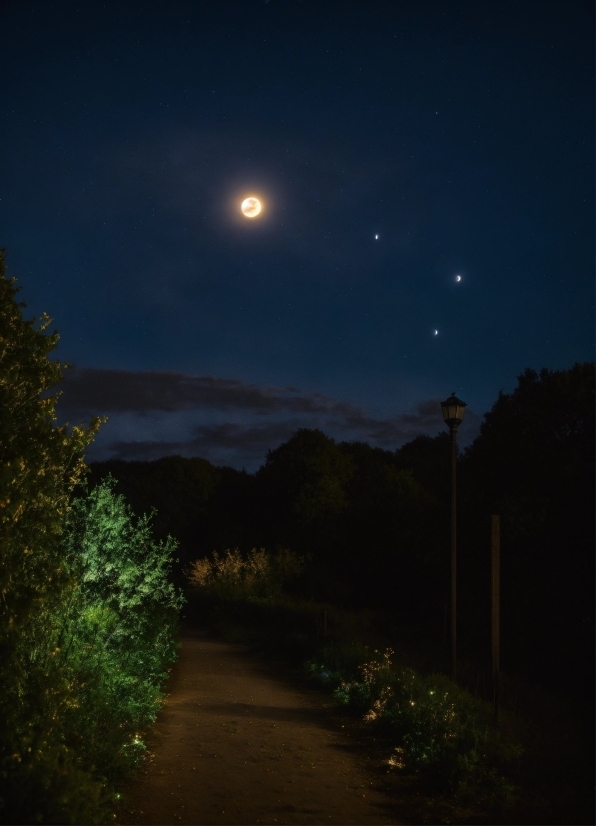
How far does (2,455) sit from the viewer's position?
6.03 meters

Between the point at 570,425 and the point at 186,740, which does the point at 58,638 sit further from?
the point at 570,425

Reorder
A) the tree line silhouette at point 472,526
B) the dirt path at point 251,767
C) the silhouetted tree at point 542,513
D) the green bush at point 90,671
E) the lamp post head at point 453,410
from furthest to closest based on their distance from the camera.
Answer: the tree line silhouette at point 472,526, the silhouetted tree at point 542,513, the lamp post head at point 453,410, the dirt path at point 251,767, the green bush at point 90,671

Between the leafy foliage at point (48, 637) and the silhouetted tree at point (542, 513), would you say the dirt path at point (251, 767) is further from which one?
the silhouetted tree at point (542, 513)

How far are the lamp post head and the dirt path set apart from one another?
4.96m

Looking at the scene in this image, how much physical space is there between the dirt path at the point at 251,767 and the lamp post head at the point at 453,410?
16.3 feet

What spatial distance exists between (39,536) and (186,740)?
4.29 meters

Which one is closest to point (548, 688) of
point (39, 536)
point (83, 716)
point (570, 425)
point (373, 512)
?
point (570, 425)

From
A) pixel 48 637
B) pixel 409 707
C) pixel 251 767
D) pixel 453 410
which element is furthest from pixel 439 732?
pixel 453 410

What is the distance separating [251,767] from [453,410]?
20.5 ft

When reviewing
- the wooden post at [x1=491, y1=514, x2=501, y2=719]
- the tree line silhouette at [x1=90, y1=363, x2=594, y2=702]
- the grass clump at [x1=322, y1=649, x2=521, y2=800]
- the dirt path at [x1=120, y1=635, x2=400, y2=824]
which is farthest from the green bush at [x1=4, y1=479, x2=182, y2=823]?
the wooden post at [x1=491, y1=514, x2=501, y2=719]

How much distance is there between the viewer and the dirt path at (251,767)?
6473 mm

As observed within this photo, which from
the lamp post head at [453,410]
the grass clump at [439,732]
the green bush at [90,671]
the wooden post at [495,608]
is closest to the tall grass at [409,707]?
the grass clump at [439,732]

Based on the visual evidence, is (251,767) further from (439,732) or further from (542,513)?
(542,513)

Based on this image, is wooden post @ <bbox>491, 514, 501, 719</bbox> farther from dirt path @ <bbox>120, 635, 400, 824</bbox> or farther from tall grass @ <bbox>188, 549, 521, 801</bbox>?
dirt path @ <bbox>120, 635, 400, 824</bbox>
